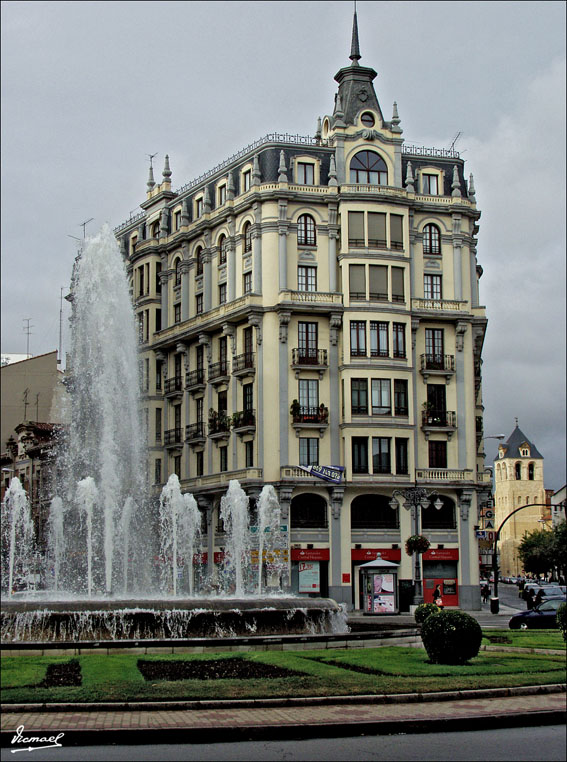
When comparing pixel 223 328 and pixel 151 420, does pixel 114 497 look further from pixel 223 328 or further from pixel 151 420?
pixel 151 420

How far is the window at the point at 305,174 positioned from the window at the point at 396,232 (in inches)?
214

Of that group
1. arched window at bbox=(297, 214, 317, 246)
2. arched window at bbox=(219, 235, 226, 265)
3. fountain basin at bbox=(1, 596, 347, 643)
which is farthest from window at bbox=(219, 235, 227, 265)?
fountain basin at bbox=(1, 596, 347, 643)

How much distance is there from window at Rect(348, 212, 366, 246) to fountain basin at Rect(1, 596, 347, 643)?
35899mm

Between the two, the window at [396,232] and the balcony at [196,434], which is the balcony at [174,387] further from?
the window at [396,232]

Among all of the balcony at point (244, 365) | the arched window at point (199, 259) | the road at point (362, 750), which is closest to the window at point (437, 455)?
the balcony at point (244, 365)

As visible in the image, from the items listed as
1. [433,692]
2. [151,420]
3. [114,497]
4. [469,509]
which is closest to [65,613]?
[433,692]

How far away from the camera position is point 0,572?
5762 cm

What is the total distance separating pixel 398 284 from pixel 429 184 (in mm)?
8069

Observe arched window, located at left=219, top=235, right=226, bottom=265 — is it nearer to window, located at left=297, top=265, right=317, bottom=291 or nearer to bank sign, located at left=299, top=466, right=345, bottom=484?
window, located at left=297, top=265, right=317, bottom=291

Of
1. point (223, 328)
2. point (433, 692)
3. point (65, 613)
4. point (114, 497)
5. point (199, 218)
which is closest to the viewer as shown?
point (433, 692)

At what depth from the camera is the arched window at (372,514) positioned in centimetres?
5866

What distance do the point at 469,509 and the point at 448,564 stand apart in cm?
338

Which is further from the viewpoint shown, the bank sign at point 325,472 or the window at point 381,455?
the window at point 381,455

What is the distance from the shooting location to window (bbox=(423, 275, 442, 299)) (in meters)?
62.8
